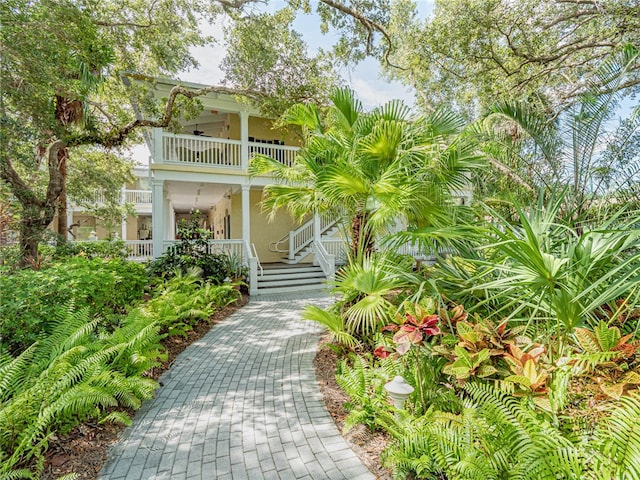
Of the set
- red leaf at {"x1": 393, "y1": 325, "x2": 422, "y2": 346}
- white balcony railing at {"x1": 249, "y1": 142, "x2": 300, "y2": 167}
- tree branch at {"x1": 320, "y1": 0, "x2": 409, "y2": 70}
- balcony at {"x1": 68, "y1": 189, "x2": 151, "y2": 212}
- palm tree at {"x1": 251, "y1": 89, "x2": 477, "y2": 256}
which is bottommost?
red leaf at {"x1": 393, "y1": 325, "x2": 422, "y2": 346}

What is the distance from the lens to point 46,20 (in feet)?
17.2

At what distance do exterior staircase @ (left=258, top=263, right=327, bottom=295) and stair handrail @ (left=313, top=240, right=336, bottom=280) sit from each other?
0.89 feet

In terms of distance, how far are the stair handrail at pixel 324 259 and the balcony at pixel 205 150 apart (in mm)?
3615

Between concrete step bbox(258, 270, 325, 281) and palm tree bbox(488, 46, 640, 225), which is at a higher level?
palm tree bbox(488, 46, 640, 225)

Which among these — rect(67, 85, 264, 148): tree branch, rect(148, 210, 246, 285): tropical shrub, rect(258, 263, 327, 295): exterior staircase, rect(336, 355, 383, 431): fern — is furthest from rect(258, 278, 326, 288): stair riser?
rect(336, 355, 383, 431): fern

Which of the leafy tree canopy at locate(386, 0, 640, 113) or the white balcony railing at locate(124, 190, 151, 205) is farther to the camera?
the white balcony railing at locate(124, 190, 151, 205)

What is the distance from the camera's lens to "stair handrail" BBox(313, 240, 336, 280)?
→ 10.3 meters

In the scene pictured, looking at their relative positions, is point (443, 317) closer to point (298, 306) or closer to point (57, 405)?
point (57, 405)

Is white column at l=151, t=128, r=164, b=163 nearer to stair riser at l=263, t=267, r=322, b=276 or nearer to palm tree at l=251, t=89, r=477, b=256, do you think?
stair riser at l=263, t=267, r=322, b=276

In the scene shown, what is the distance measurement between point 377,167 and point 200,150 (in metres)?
7.95

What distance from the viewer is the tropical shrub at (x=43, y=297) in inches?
132

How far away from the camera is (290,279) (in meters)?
10.2

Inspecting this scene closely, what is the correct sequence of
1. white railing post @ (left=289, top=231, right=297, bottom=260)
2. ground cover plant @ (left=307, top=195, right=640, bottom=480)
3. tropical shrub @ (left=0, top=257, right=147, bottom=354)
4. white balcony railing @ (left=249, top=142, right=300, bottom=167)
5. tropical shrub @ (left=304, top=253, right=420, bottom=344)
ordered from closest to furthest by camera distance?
ground cover plant @ (left=307, top=195, right=640, bottom=480), tropical shrub @ (left=0, top=257, right=147, bottom=354), tropical shrub @ (left=304, top=253, right=420, bottom=344), white balcony railing @ (left=249, top=142, right=300, bottom=167), white railing post @ (left=289, top=231, right=297, bottom=260)

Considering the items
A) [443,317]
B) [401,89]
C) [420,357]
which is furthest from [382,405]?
[401,89]
